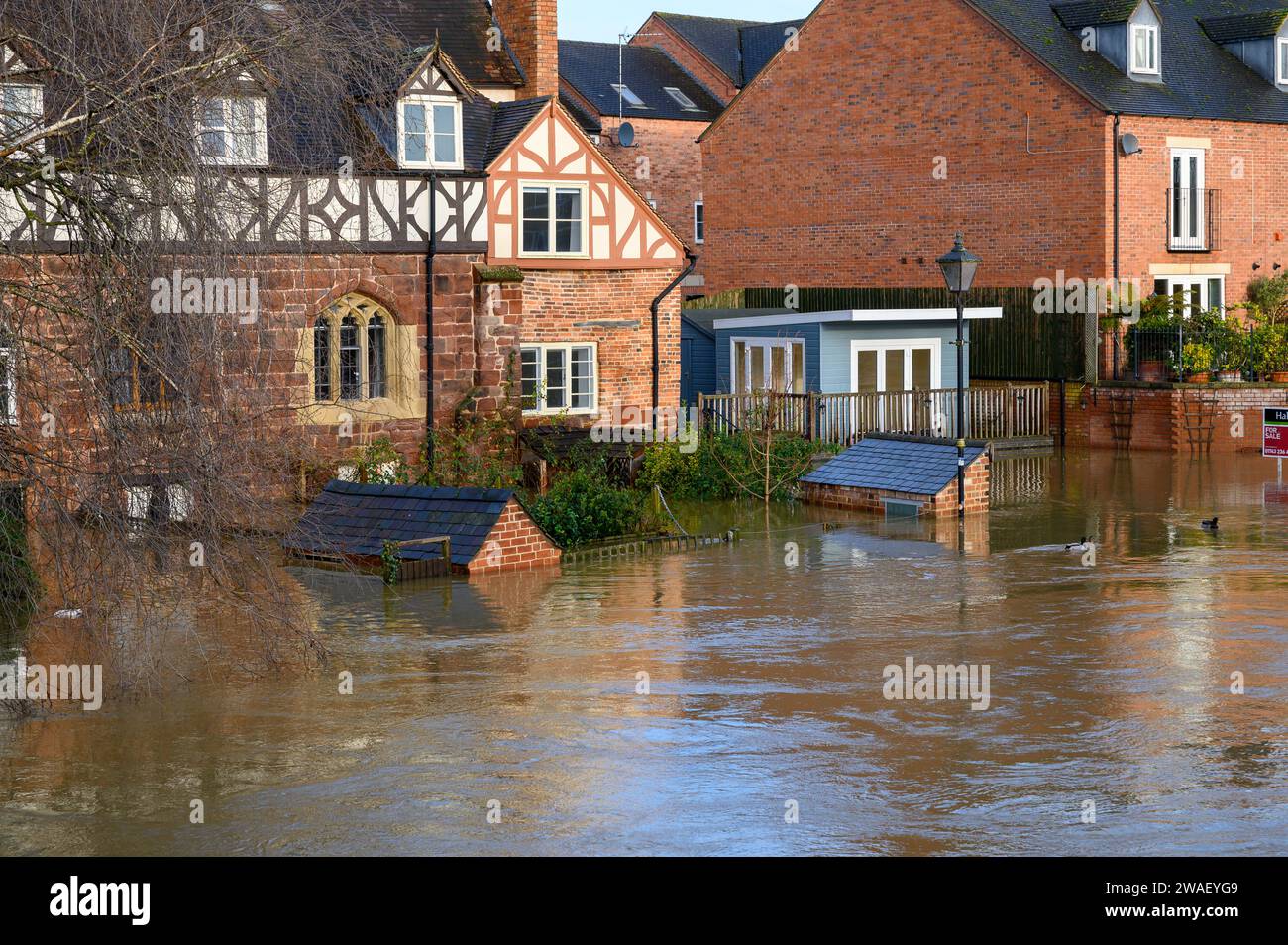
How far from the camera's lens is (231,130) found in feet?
37.9

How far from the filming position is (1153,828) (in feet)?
31.8

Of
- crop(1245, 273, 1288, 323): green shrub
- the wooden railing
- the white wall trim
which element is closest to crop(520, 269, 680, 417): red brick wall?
the wooden railing

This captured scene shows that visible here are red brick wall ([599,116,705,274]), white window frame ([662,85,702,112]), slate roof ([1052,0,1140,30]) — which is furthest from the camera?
white window frame ([662,85,702,112])

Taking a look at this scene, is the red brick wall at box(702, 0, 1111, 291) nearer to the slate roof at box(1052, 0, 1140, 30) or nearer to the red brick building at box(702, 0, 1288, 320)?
the red brick building at box(702, 0, 1288, 320)

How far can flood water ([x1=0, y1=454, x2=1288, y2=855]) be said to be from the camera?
9.85 m

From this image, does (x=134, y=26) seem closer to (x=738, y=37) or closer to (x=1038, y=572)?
(x=1038, y=572)

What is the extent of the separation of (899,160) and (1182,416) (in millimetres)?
9921

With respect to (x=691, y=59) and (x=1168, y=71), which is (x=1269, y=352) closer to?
(x=1168, y=71)

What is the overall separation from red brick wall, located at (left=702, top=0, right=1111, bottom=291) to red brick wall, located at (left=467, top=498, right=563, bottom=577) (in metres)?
19.8

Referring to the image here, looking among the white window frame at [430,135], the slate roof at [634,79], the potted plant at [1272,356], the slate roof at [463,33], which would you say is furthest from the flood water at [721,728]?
the slate roof at [634,79]

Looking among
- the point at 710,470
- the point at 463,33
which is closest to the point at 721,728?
the point at 710,470

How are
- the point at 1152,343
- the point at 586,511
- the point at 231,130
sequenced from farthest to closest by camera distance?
the point at 1152,343
the point at 586,511
the point at 231,130

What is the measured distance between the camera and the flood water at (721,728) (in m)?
9.85

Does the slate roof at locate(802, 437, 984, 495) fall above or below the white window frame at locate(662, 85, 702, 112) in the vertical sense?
below
